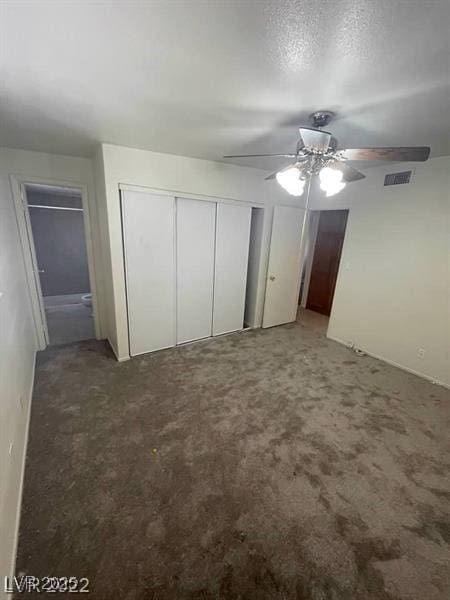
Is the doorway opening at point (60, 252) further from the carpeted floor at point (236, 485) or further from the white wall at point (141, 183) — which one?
the carpeted floor at point (236, 485)

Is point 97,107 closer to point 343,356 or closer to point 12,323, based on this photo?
point 12,323

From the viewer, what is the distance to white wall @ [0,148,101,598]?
118cm

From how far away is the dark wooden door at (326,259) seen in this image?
14.9 feet

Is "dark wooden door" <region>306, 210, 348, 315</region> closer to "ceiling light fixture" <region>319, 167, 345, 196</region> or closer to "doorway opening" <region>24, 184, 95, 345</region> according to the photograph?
"ceiling light fixture" <region>319, 167, 345, 196</region>

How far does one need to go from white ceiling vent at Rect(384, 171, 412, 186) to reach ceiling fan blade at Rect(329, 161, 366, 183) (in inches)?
52.0

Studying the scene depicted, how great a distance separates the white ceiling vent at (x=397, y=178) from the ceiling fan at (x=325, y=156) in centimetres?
137

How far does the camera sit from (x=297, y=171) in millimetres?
1849

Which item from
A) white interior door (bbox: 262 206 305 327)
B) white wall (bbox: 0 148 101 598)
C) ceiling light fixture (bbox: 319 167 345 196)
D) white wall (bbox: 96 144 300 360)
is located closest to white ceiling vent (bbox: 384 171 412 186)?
white interior door (bbox: 262 206 305 327)

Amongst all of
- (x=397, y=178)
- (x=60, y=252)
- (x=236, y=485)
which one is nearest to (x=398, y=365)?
(x=397, y=178)

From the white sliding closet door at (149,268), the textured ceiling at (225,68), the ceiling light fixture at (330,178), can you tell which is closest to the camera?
the textured ceiling at (225,68)

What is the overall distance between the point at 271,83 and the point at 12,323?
7.97 feet

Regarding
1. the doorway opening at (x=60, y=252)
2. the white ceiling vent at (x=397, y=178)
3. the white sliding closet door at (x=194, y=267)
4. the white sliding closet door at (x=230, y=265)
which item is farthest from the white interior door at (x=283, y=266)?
the doorway opening at (x=60, y=252)

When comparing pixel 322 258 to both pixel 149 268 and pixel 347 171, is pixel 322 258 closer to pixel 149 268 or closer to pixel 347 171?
pixel 347 171

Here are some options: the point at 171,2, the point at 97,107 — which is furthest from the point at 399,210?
the point at 97,107
